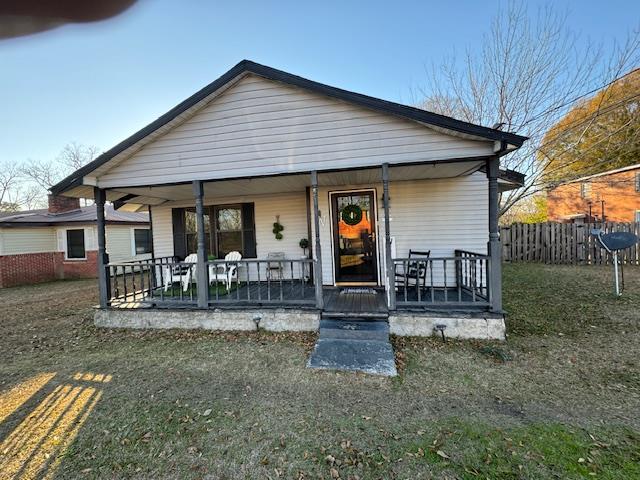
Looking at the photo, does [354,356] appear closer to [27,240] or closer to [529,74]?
[529,74]

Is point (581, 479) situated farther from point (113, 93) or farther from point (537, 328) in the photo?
point (113, 93)

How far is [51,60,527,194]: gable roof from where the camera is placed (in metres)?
4.41

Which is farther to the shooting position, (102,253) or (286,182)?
(286,182)

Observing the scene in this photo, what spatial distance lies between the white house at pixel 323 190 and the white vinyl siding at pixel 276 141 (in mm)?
19

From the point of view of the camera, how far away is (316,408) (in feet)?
10.1

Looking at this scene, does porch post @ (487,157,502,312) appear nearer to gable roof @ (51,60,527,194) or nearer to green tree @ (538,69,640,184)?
gable roof @ (51,60,527,194)

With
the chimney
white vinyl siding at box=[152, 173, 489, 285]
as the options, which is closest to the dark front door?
white vinyl siding at box=[152, 173, 489, 285]

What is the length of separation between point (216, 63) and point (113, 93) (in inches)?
154

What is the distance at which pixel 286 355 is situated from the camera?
171 inches

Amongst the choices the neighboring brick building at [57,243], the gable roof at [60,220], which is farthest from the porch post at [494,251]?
the neighboring brick building at [57,243]

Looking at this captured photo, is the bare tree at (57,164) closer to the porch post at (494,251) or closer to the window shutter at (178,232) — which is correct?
the window shutter at (178,232)

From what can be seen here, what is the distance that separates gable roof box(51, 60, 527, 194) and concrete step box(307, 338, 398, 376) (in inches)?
138

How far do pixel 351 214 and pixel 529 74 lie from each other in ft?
30.1

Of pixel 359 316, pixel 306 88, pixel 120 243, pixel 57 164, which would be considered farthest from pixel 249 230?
pixel 57 164
